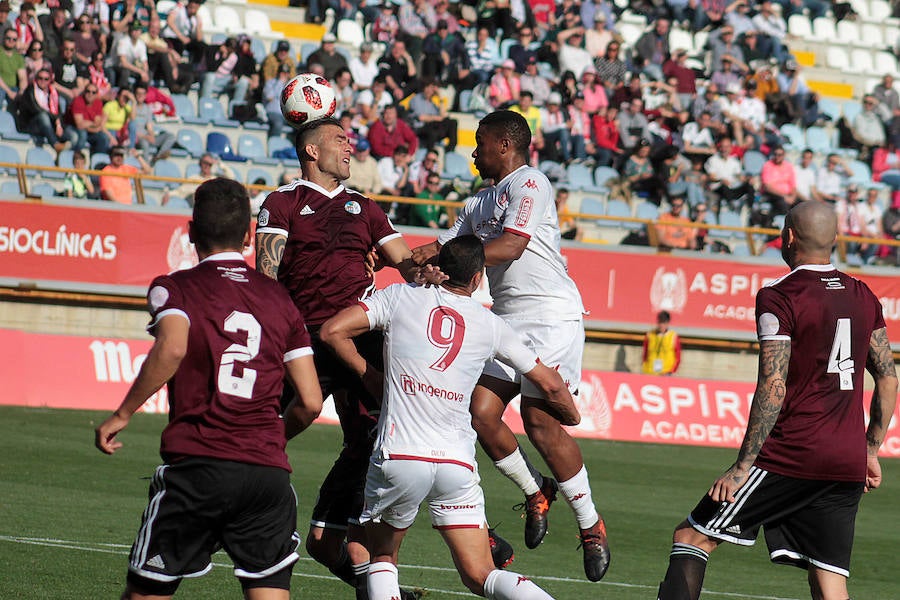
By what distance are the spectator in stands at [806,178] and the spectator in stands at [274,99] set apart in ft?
31.1

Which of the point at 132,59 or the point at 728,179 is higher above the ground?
the point at 132,59

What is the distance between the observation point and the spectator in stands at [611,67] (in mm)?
26188

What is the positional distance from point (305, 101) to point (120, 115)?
13.3 m

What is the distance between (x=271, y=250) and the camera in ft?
23.6

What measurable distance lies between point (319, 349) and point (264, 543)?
6.75ft

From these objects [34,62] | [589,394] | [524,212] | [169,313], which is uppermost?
[34,62]

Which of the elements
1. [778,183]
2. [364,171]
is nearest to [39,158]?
[364,171]

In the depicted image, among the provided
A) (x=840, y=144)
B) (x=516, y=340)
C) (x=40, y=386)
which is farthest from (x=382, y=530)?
(x=840, y=144)

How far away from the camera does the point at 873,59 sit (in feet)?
104

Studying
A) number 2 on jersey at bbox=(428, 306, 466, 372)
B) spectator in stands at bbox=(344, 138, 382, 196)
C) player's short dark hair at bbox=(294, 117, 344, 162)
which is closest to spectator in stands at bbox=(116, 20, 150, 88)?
spectator in stands at bbox=(344, 138, 382, 196)

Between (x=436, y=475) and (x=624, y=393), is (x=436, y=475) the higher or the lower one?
the higher one

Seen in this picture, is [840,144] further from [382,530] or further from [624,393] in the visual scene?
[382,530]

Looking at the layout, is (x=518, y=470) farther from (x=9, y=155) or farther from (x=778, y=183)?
(x=778, y=183)

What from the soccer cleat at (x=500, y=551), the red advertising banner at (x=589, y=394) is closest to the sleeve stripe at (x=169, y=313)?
the soccer cleat at (x=500, y=551)
